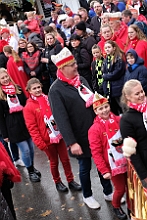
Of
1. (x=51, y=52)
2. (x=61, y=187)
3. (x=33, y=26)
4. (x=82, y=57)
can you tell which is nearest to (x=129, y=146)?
(x=61, y=187)

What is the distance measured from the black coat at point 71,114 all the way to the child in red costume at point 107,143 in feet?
0.91

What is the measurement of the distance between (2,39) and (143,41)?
449cm

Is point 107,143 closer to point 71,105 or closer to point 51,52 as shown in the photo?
point 71,105

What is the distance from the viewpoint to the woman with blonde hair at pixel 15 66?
903 cm

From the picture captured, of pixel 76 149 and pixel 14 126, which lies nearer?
pixel 76 149

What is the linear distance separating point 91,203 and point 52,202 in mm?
732

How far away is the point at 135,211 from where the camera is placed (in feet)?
13.5

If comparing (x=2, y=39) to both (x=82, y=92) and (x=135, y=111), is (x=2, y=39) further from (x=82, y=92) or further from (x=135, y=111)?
(x=135, y=111)

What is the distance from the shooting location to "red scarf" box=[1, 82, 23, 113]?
6250 millimetres

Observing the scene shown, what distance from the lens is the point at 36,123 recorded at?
5.86 metres

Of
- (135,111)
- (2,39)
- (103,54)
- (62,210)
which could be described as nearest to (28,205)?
(62,210)

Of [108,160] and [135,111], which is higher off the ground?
[135,111]

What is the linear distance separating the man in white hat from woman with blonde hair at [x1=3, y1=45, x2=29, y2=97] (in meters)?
4.33

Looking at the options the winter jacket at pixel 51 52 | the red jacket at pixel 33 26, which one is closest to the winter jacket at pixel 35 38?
the red jacket at pixel 33 26
